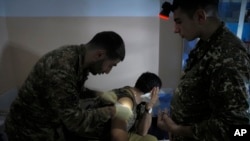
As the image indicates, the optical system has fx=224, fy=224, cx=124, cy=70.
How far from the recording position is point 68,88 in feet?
3.71

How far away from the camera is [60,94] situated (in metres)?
1.12

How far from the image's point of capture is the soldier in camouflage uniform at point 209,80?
79 cm

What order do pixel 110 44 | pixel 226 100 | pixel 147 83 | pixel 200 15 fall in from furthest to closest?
pixel 147 83 → pixel 110 44 → pixel 200 15 → pixel 226 100

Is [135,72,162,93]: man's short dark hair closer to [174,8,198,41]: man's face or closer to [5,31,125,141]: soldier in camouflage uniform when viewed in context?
[5,31,125,141]: soldier in camouflage uniform

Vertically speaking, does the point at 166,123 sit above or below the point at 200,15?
below

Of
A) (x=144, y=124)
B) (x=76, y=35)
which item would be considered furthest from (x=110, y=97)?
(x=76, y=35)

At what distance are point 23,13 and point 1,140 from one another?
1383mm

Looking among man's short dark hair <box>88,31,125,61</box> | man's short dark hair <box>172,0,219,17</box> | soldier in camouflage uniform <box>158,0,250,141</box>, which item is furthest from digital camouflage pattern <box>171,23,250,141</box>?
man's short dark hair <box>88,31,125,61</box>

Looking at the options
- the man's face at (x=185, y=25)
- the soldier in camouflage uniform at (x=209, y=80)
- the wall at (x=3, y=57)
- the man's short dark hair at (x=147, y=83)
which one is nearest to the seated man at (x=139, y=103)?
the man's short dark hair at (x=147, y=83)

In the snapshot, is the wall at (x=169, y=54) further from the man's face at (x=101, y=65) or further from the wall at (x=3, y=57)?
the wall at (x=3, y=57)

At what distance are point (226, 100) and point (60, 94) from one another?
0.76 meters

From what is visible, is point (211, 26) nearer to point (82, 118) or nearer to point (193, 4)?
point (193, 4)

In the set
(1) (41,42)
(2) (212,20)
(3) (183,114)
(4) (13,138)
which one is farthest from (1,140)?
(2) (212,20)

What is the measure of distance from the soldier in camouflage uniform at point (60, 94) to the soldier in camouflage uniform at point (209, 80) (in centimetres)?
42
